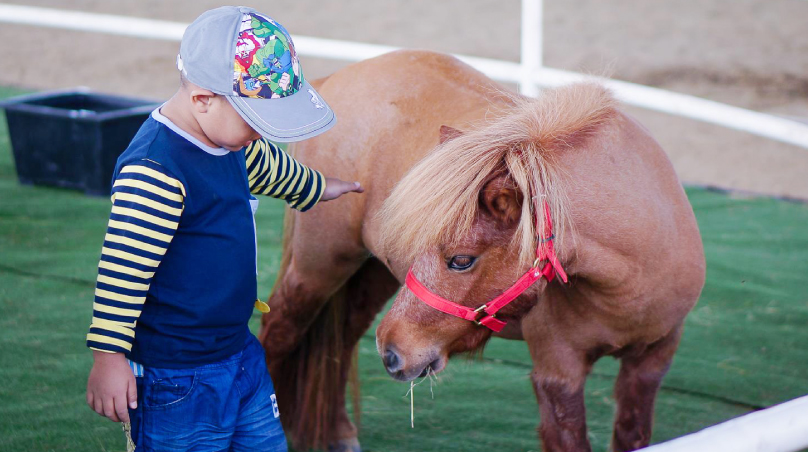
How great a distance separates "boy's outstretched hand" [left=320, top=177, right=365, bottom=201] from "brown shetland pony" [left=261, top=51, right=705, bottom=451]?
0.11m

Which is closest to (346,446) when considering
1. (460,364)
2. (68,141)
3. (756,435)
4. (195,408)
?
(460,364)

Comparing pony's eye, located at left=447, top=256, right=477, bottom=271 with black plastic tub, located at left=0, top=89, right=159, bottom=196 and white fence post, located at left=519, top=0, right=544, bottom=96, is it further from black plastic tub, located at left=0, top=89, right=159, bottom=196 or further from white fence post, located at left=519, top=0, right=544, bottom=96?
black plastic tub, located at left=0, top=89, right=159, bottom=196

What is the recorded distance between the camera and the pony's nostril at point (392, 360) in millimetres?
1975

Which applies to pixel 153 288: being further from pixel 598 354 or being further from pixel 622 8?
pixel 622 8

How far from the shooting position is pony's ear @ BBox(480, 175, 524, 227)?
1861 mm

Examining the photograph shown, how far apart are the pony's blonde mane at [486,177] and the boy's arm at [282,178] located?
1.00ft

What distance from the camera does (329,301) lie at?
2.94 metres

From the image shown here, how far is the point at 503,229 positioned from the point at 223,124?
2.14 ft

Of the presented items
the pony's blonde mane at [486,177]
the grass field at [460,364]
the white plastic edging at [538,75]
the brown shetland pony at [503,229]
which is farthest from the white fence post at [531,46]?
the pony's blonde mane at [486,177]

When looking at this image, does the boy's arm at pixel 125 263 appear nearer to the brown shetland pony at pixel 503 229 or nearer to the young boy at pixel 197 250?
the young boy at pixel 197 250

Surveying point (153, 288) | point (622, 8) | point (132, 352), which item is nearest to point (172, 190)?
point (153, 288)

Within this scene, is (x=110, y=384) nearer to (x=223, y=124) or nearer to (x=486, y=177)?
(x=223, y=124)

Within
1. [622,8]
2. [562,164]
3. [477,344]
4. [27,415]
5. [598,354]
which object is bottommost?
[622,8]

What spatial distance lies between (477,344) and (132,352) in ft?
2.62
